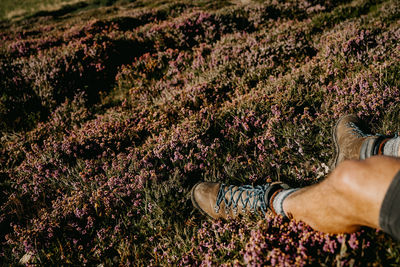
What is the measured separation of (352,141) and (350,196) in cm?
137

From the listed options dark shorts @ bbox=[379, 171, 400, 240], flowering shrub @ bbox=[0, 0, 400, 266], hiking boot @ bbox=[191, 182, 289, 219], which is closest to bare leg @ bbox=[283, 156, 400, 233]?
dark shorts @ bbox=[379, 171, 400, 240]

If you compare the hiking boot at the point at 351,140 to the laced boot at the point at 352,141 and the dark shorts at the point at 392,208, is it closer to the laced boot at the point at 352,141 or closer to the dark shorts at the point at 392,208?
the laced boot at the point at 352,141

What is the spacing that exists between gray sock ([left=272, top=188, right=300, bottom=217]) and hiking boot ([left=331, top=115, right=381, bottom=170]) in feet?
2.86

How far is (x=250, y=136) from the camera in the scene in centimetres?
365

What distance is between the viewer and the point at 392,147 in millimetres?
2123

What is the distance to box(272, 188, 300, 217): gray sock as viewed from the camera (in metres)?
2.14

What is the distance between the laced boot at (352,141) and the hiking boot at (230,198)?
2.79 ft

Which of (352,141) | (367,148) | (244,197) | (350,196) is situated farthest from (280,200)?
(352,141)

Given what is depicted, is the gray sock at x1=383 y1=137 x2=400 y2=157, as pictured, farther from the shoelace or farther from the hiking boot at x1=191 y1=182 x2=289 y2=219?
the shoelace

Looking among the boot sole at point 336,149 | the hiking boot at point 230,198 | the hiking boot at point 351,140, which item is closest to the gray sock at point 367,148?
the hiking boot at point 351,140

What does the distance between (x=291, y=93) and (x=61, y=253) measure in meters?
3.94

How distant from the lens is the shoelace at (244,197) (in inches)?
92.5

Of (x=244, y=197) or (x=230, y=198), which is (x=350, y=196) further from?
(x=230, y=198)

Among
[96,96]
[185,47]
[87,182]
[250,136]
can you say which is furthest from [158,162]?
[185,47]
